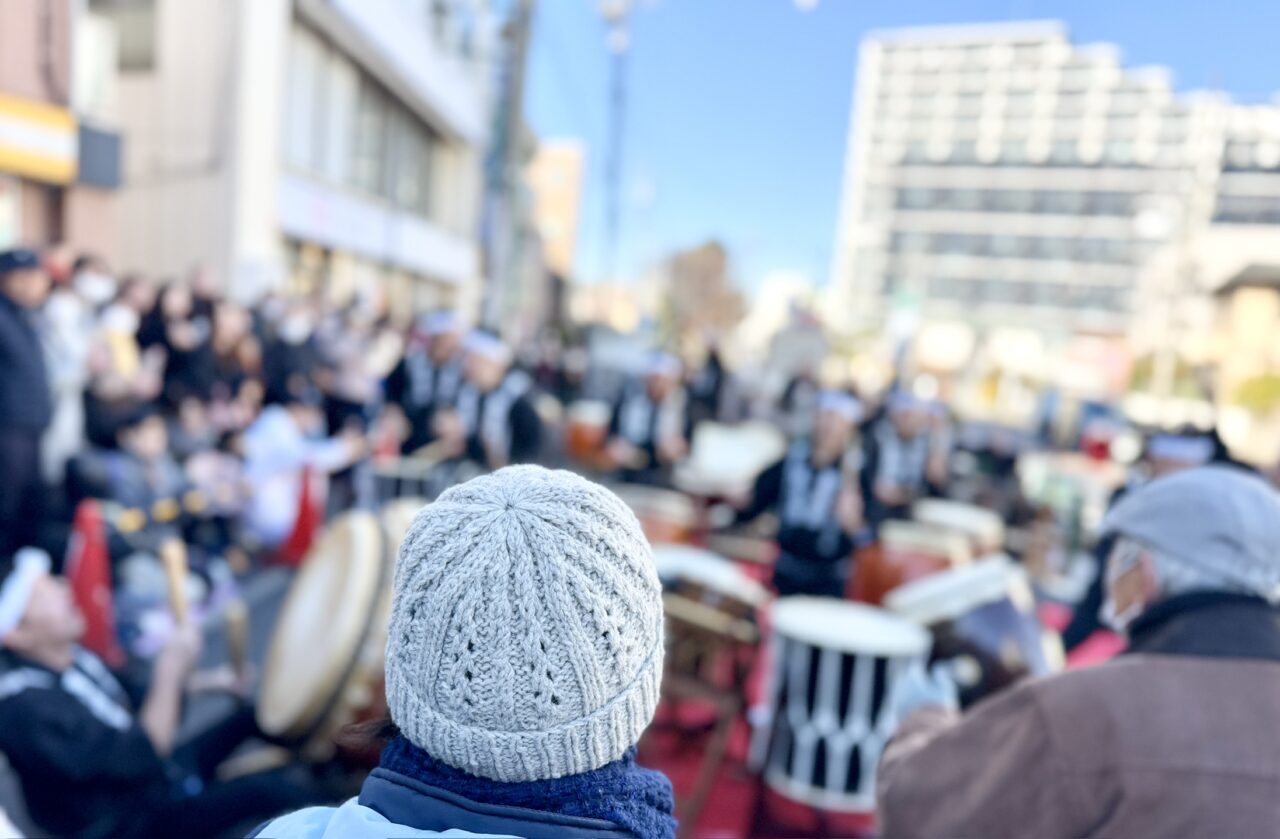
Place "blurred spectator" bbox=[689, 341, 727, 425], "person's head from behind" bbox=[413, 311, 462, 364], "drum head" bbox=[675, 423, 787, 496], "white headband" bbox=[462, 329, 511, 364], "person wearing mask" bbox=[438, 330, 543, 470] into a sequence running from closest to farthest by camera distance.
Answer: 1. "person wearing mask" bbox=[438, 330, 543, 470]
2. "white headband" bbox=[462, 329, 511, 364]
3. "person's head from behind" bbox=[413, 311, 462, 364]
4. "drum head" bbox=[675, 423, 787, 496]
5. "blurred spectator" bbox=[689, 341, 727, 425]

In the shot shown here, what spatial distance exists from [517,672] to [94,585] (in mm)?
4017

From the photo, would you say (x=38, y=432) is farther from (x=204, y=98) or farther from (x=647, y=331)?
(x=647, y=331)

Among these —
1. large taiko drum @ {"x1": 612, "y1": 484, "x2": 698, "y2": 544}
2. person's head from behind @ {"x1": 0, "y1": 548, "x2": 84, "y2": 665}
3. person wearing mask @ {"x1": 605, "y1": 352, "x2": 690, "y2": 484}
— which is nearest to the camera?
person's head from behind @ {"x1": 0, "y1": 548, "x2": 84, "y2": 665}

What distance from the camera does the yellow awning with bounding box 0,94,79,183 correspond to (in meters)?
5.77

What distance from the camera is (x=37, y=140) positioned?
6.48 m

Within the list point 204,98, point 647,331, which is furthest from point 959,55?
point 204,98

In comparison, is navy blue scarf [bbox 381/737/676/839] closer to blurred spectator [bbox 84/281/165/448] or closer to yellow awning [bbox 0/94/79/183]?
blurred spectator [bbox 84/281/165/448]

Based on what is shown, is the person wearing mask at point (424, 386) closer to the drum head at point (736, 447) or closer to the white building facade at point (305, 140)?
the drum head at point (736, 447)

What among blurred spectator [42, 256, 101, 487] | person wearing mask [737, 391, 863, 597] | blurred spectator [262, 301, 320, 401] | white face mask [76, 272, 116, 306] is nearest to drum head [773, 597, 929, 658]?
person wearing mask [737, 391, 863, 597]

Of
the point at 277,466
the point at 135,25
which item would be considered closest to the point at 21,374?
the point at 277,466

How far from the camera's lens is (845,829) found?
339cm

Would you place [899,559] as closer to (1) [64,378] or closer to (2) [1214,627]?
(2) [1214,627]

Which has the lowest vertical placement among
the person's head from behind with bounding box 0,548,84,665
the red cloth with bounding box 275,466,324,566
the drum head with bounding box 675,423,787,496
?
the red cloth with bounding box 275,466,324,566

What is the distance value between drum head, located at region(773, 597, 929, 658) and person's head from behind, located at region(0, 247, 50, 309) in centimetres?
401
